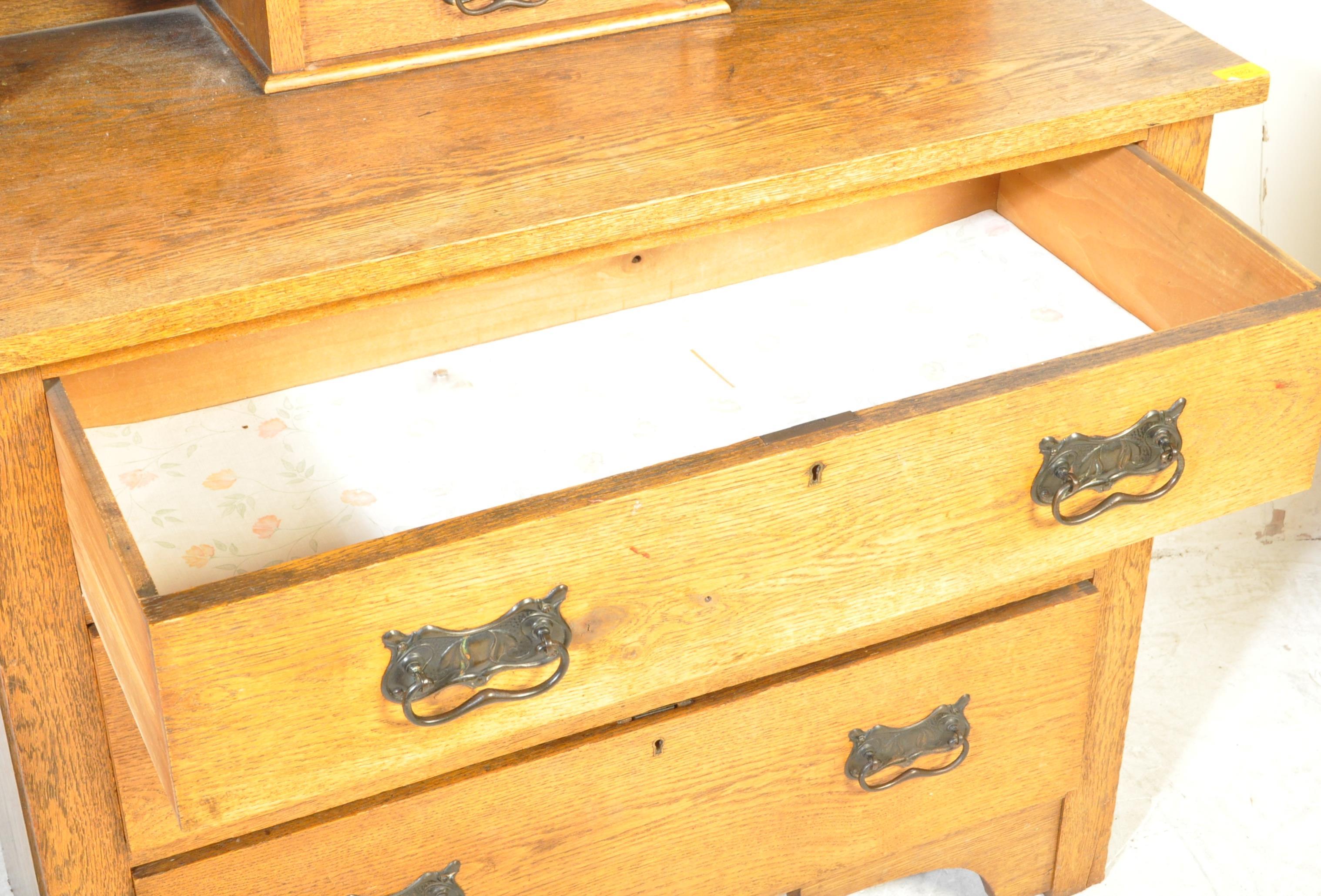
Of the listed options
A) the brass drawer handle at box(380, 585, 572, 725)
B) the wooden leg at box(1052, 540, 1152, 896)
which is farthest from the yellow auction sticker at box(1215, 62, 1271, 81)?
the brass drawer handle at box(380, 585, 572, 725)

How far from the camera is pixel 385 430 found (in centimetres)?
113

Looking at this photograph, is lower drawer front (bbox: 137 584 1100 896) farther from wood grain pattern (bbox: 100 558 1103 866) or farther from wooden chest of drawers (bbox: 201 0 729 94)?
wooden chest of drawers (bbox: 201 0 729 94)

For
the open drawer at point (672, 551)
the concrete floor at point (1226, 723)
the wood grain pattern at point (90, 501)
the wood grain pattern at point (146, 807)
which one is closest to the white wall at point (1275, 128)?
the concrete floor at point (1226, 723)

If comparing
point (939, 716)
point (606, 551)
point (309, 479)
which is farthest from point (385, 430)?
point (939, 716)

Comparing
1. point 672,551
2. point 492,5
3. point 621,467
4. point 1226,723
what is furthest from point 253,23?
point 1226,723

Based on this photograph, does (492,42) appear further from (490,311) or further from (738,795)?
(738,795)

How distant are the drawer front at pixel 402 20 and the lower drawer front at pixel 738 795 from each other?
542 millimetres

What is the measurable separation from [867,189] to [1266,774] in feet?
3.07

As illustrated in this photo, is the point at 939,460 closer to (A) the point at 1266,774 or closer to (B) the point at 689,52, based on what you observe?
(B) the point at 689,52

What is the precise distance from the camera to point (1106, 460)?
96 cm

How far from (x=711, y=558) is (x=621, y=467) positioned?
0.24 m

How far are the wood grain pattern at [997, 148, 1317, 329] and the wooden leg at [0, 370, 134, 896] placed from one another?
0.80m

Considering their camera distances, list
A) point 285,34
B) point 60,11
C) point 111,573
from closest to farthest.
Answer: point 111,573
point 285,34
point 60,11

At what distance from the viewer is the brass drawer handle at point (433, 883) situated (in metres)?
1.08
